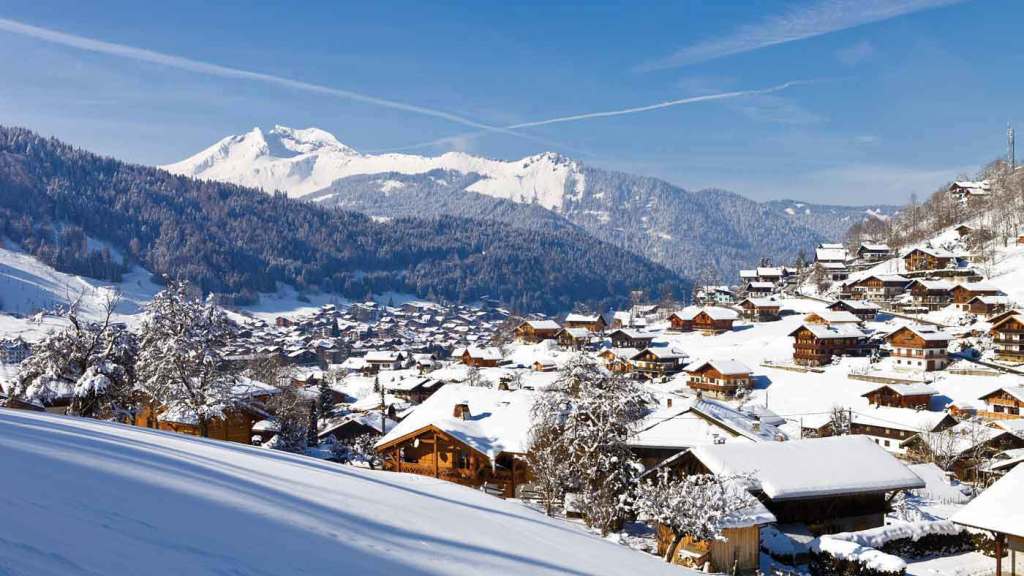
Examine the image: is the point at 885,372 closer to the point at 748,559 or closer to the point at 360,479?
the point at 748,559

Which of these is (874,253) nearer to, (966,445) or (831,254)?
(831,254)

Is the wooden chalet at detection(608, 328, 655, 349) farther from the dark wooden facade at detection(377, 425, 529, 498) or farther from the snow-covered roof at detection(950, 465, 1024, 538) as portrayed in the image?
the snow-covered roof at detection(950, 465, 1024, 538)

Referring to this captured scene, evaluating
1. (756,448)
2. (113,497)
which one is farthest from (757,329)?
(113,497)

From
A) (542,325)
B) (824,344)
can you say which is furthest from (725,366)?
(542,325)

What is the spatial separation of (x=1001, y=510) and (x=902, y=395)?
139 ft

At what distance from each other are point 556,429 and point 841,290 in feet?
297

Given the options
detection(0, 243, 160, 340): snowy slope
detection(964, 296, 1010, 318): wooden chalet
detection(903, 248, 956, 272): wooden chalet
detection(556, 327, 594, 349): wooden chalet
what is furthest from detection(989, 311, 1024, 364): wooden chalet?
detection(0, 243, 160, 340): snowy slope

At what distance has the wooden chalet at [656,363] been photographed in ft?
265

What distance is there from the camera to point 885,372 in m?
69.2

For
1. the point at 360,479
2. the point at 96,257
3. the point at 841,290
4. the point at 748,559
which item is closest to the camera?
the point at 360,479

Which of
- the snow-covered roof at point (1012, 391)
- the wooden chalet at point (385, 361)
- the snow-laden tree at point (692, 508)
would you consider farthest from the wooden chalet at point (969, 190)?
the snow-laden tree at point (692, 508)

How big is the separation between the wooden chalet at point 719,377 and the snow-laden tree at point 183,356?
5169 centimetres

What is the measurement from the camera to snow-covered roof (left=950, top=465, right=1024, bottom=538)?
1912 cm

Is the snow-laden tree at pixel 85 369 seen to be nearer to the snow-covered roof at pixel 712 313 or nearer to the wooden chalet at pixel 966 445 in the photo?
the wooden chalet at pixel 966 445
